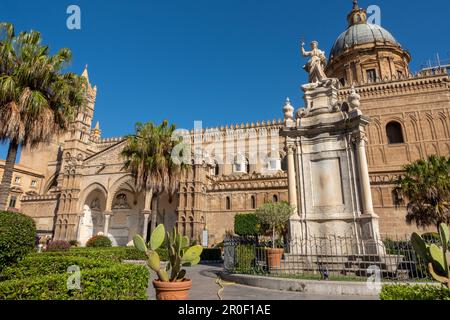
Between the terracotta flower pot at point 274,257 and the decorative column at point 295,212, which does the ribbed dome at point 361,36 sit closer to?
the decorative column at point 295,212

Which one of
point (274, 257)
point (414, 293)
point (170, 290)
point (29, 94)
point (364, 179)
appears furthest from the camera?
point (29, 94)

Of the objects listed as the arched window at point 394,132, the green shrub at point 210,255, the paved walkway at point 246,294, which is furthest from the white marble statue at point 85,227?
the arched window at point 394,132

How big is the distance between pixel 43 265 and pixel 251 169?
34183 millimetres

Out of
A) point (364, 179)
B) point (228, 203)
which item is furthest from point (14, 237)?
point (228, 203)

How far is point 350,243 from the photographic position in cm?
916

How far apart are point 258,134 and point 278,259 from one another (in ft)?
113

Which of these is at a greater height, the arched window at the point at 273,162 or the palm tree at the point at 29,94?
the arched window at the point at 273,162

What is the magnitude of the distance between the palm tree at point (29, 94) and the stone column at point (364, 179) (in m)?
12.2

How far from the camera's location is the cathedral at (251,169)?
30.9 meters

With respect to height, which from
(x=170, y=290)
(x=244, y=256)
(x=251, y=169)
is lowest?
(x=170, y=290)

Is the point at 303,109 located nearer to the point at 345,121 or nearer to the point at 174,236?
the point at 345,121

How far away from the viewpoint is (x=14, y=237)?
763cm

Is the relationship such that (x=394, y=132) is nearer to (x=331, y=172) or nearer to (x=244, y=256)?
(x=331, y=172)
